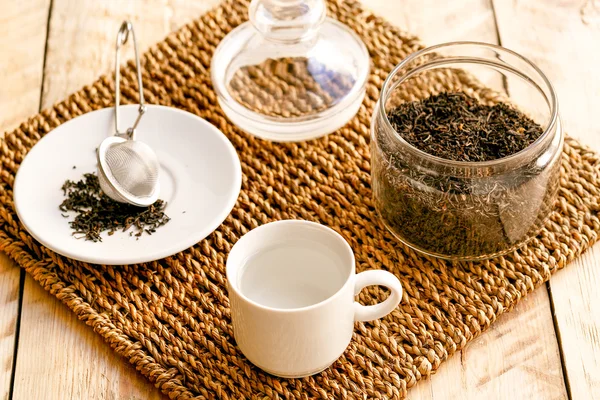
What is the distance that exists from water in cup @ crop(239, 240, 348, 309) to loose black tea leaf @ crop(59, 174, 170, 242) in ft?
0.74

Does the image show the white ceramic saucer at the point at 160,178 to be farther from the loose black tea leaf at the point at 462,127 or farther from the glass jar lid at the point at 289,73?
the loose black tea leaf at the point at 462,127

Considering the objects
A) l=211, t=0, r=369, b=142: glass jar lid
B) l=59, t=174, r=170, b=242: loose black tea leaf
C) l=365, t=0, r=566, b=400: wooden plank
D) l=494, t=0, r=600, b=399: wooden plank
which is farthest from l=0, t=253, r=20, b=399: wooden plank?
l=494, t=0, r=600, b=399: wooden plank

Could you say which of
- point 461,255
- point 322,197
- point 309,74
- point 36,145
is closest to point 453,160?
point 461,255

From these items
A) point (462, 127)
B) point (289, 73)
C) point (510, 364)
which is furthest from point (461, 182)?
point (289, 73)

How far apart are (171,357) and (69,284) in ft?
0.66

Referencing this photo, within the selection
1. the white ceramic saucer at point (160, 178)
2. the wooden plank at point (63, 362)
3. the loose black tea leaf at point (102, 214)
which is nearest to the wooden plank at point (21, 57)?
the white ceramic saucer at point (160, 178)

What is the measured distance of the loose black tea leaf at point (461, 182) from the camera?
1.04 m

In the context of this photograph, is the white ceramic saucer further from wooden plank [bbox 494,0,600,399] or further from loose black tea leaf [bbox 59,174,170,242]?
wooden plank [bbox 494,0,600,399]

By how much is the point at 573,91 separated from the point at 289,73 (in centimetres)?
51

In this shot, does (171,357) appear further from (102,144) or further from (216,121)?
(216,121)

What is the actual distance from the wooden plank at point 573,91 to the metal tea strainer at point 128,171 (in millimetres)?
612

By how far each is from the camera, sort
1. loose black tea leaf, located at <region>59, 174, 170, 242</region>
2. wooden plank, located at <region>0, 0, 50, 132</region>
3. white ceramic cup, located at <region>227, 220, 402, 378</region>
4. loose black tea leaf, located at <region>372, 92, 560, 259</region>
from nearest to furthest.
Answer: white ceramic cup, located at <region>227, 220, 402, 378</region> < loose black tea leaf, located at <region>372, 92, 560, 259</region> < loose black tea leaf, located at <region>59, 174, 170, 242</region> < wooden plank, located at <region>0, 0, 50, 132</region>

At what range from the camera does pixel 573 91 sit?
1.42m

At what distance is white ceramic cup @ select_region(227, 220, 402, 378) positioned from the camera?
0.94 m
